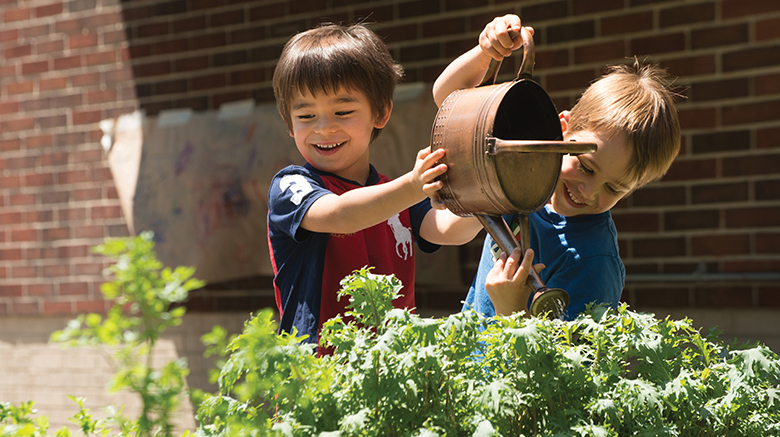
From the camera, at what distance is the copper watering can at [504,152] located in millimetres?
991

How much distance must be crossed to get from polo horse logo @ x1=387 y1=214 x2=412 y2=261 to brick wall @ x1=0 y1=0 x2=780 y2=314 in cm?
157

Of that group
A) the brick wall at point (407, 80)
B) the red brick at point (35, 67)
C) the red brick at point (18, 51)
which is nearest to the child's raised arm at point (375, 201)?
the brick wall at point (407, 80)

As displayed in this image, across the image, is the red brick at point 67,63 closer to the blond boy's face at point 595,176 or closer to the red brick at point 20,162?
the red brick at point 20,162

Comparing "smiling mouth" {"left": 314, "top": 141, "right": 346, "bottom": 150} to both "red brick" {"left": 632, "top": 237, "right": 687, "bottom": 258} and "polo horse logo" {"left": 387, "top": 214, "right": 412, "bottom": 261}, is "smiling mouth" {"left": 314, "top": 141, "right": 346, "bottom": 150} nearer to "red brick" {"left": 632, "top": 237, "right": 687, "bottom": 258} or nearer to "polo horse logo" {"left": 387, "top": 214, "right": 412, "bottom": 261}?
"polo horse logo" {"left": 387, "top": 214, "right": 412, "bottom": 261}

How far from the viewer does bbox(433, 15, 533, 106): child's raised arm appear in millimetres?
1169

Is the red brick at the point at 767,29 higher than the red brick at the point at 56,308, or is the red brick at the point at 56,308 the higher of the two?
the red brick at the point at 767,29

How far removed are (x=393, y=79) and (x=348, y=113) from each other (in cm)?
23

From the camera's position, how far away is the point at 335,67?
1.44 meters

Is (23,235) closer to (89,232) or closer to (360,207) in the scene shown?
(89,232)

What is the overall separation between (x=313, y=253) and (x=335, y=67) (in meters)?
0.42

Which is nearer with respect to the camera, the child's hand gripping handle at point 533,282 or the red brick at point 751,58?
the child's hand gripping handle at point 533,282

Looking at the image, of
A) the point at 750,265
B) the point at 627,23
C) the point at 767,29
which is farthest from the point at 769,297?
the point at 627,23

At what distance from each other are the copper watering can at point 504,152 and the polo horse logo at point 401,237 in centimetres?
49

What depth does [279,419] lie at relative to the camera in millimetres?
809
